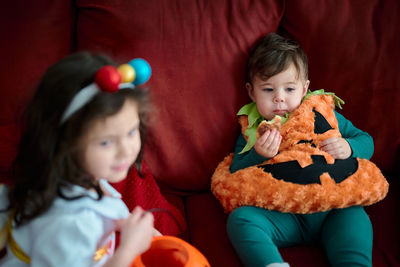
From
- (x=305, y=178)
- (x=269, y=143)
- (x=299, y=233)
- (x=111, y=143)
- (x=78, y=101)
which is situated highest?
(x=78, y=101)

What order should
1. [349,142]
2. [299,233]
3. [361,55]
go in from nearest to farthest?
[299,233] < [349,142] < [361,55]

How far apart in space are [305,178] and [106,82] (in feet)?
2.37

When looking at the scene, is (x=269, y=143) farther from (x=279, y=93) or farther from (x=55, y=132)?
(x=55, y=132)

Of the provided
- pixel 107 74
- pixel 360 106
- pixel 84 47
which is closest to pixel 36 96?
pixel 107 74

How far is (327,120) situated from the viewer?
133 centimetres

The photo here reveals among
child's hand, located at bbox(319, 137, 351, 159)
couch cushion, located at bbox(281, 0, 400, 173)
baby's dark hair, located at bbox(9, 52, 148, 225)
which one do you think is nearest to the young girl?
baby's dark hair, located at bbox(9, 52, 148, 225)

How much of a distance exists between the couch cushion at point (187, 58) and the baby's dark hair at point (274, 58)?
1.8 inches

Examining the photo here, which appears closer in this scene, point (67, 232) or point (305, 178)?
point (67, 232)

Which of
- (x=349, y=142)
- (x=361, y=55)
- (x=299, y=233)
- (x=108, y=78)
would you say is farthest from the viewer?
(x=361, y=55)

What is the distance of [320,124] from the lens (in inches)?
51.6

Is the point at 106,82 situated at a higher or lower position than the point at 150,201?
higher

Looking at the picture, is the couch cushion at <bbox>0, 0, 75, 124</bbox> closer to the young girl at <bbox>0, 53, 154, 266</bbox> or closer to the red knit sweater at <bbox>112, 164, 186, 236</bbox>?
the red knit sweater at <bbox>112, 164, 186, 236</bbox>

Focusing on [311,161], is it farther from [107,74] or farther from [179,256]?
[107,74]

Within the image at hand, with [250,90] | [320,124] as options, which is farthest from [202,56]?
[320,124]
